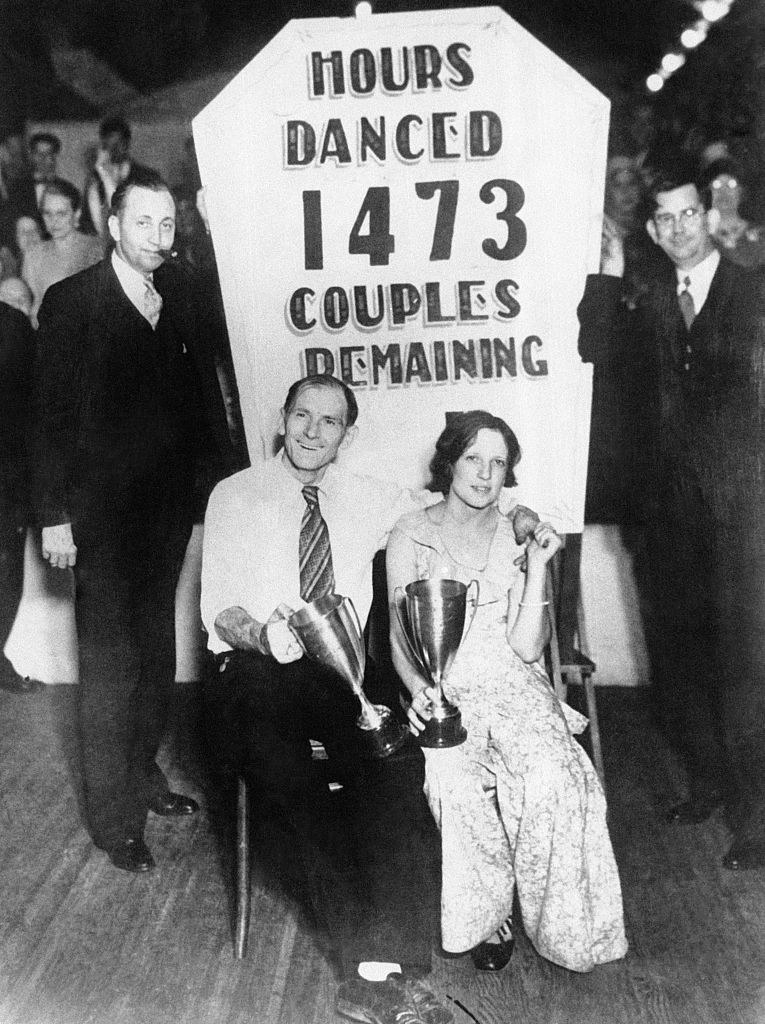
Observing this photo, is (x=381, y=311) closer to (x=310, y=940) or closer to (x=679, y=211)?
(x=679, y=211)

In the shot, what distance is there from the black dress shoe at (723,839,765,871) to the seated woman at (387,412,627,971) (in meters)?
0.47

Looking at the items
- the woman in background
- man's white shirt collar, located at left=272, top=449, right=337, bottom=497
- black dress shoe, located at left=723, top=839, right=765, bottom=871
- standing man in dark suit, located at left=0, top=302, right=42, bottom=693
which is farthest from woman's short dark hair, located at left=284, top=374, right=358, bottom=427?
black dress shoe, located at left=723, top=839, right=765, bottom=871

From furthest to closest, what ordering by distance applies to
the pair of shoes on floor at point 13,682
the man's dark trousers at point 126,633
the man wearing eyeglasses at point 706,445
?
1. the pair of shoes on floor at point 13,682
2. the man's dark trousers at point 126,633
3. the man wearing eyeglasses at point 706,445

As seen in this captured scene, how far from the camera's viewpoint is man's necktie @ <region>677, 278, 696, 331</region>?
2834 mm

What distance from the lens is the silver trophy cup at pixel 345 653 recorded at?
2.58 m

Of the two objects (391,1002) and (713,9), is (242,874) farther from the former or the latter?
(713,9)

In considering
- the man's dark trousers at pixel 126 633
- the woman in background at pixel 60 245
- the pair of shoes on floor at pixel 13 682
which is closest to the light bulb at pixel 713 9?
the woman in background at pixel 60 245

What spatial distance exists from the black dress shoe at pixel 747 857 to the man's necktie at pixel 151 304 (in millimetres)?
2057

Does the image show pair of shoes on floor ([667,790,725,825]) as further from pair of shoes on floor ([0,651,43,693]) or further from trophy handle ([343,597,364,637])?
pair of shoes on floor ([0,651,43,693])

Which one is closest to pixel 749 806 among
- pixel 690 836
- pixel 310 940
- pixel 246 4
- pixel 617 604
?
pixel 690 836

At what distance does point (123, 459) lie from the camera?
116 inches

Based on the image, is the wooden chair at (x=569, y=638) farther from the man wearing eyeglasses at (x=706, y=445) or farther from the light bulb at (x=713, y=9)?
the light bulb at (x=713, y=9)

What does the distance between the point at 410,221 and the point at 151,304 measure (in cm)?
71

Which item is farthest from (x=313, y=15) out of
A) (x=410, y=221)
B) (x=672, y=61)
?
(x=672, y=61)
